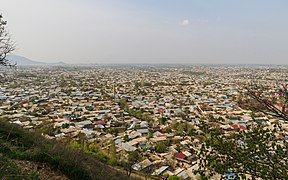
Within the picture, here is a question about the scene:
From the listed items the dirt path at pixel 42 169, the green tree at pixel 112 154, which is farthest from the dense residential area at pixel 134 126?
the dirt path at pixel 42 169

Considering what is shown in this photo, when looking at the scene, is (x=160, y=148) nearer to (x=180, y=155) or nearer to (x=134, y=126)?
(x=180, y=155)

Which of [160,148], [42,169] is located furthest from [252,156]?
[160,148]

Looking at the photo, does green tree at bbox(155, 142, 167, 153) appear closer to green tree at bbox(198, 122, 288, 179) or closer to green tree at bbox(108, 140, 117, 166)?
green tree at bbox(108, 140, 117, 166)

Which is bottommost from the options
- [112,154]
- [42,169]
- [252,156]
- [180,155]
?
[180,155]

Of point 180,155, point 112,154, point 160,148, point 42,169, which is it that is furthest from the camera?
point 160,148

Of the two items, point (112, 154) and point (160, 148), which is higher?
point (112, 154)

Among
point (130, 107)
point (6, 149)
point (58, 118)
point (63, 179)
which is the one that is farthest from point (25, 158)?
point (130, 107)

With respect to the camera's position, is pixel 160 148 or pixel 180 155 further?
pixel 160 148

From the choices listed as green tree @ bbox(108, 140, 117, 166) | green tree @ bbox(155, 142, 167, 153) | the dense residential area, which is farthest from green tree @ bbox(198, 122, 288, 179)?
green tree @ bbox(155, 142, 167, 153)

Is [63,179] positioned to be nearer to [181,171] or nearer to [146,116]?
[181,171]

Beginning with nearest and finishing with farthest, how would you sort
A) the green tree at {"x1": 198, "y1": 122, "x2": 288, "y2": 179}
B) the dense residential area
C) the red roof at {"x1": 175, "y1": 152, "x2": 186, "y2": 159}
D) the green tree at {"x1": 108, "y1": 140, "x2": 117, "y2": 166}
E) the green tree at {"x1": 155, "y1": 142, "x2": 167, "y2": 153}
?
1. the green tree at {"x1": 198, "y1": 122, "x2": 288, "y2": 179}
2. the green tree at {"x1": 108, "y1": 140, "x2": 117, "y2": 166}
3. the dense residential area
4. the red roof at {"x1": 175, "y1": 152, "x2": 186, "y2": 159}
5. the green tree at {"x1": 155, "y1": 142, "x2": 167, "y2": 153}

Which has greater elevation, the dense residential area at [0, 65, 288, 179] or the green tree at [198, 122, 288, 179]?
the green tree at [198, 122, 288, 179]
